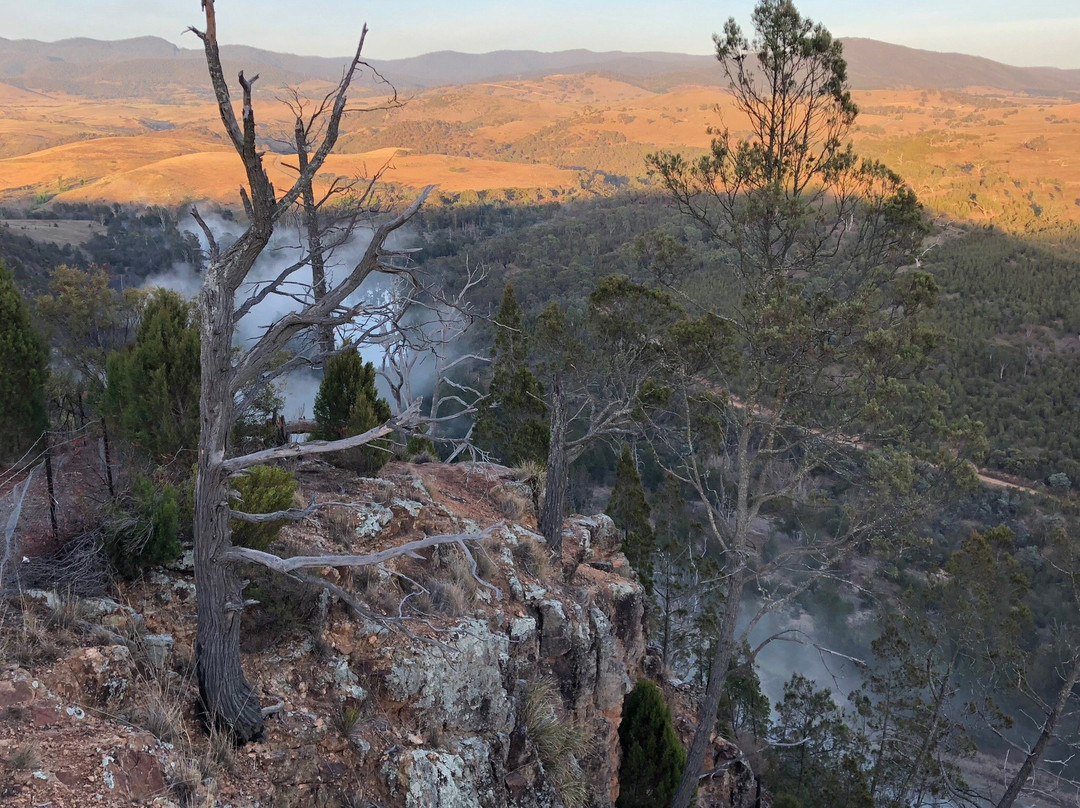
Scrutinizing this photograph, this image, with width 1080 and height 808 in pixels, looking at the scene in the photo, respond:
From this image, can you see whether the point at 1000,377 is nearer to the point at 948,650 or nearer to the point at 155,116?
the point at 948,650

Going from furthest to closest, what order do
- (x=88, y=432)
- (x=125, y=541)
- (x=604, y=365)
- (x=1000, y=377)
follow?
(x=1000, y=377), (x=604, y=365), (x=88, y=432), (x=125, y=541)

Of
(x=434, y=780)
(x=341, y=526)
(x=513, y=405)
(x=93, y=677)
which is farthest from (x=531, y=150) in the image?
(x=93, y=677)

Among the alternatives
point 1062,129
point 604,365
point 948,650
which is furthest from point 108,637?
point 1062,129

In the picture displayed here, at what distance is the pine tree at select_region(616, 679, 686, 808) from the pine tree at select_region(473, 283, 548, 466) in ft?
20.9

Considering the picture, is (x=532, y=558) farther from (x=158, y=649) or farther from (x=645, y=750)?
(x=158, y=649)

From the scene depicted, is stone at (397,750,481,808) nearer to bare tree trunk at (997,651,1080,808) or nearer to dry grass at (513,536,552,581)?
dry grass at (513,536,552,581)

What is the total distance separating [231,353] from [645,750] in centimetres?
795

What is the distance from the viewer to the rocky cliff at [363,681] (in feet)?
13.6

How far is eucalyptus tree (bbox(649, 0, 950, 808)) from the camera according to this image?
28.5 ft

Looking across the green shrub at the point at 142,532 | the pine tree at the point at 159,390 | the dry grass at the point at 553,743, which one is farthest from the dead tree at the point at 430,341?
the dry grass at the point at 553,743

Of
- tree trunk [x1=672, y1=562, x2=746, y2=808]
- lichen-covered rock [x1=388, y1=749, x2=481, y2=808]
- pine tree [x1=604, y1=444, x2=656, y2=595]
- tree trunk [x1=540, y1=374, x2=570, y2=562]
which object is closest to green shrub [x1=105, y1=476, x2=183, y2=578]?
lichen-covered rock [x1=388, y1=749, x2=481, y2=808]

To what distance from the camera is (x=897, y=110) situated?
158 meters

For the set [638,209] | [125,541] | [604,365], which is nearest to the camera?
[125,541]

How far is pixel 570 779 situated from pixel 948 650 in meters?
18.9
